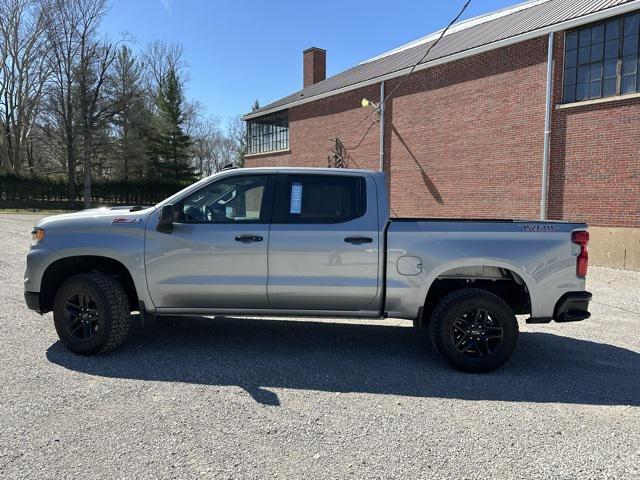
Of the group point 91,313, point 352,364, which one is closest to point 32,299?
point 91,313

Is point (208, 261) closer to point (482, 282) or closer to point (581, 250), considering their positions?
point (482, 282)

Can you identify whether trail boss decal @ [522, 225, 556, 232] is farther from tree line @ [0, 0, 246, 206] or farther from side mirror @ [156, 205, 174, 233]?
tree line @ [0, 0, 246, 206]

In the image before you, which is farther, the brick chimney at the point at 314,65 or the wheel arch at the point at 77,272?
the brick chimney at the point at 314,65

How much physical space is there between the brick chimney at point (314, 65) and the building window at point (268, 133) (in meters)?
3.83

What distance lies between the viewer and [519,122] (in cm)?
1434

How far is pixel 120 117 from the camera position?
43094mm

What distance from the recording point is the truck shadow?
13.1 ft

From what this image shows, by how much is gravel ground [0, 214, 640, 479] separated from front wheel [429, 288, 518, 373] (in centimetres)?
17

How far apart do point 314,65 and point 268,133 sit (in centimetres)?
530

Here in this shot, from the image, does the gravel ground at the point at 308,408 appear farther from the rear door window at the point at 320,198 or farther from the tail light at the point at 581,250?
the rear door window at the point at 320,198

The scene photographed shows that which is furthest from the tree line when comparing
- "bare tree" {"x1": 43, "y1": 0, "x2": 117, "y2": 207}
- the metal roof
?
the metal roof

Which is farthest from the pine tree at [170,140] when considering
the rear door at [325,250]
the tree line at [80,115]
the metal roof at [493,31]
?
the rear door at [325,250]

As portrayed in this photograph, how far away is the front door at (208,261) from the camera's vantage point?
14.7 feet

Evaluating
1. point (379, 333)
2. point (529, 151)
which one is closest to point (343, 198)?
point (379, 333)
